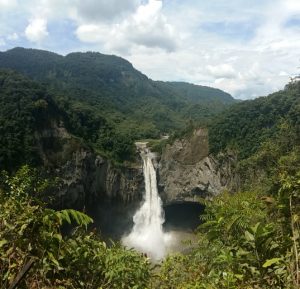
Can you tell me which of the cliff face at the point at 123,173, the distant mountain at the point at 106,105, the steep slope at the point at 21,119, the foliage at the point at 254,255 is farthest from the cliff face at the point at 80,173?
the foliage at the point at 254,255

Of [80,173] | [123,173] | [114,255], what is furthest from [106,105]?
[114,255]

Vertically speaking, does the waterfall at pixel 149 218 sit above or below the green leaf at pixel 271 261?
below

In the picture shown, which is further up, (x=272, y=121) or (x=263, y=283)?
(x=272, y=121)

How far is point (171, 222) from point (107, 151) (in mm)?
14196

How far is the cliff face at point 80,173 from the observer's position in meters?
47.8

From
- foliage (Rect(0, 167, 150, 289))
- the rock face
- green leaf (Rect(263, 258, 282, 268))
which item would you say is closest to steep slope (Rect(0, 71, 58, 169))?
the rock face

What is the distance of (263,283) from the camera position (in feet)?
16.0

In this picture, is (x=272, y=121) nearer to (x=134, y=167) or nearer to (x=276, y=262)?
(x=134, y=167)

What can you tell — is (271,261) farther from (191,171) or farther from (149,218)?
(149,218)

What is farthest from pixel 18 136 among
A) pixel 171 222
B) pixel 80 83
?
pixel 80 83

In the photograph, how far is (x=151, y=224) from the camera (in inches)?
2211

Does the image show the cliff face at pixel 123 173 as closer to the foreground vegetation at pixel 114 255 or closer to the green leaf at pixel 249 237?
the foreground vegetation at pixel 114 255

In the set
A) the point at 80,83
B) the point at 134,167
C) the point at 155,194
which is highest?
the point at 80,83

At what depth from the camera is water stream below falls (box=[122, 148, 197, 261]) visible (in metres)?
52.6
